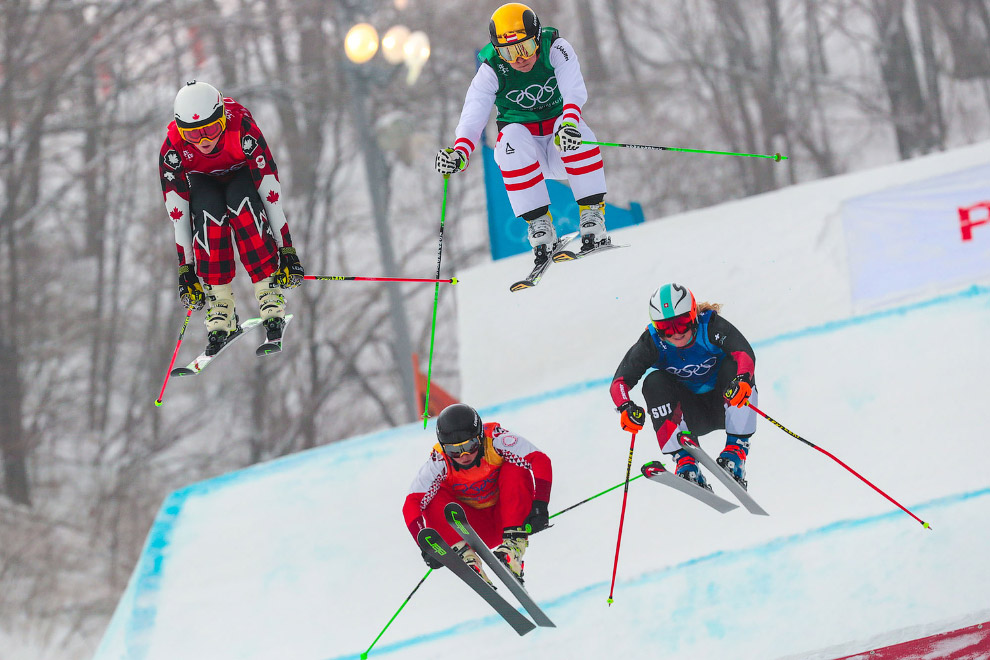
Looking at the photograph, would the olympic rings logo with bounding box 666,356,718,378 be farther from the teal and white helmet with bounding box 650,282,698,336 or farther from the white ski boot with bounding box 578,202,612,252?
the white ski boot with bounding box 578,202,612,252

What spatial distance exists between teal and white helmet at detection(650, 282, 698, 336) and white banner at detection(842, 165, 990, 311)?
3.56 m

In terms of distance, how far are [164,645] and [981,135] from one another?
673 inches

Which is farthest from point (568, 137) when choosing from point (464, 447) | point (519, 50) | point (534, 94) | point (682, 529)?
point (682, 529)

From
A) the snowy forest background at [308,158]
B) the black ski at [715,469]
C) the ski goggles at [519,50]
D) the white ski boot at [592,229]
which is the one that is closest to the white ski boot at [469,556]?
the black ski at [715,469]

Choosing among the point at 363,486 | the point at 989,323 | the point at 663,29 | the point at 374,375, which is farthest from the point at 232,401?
the point at 989,323

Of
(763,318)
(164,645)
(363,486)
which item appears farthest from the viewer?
(763,318)

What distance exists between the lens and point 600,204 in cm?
604

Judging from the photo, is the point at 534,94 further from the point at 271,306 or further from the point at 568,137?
the point at 271,306

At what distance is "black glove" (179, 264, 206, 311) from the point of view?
224 inches

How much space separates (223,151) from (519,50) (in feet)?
5.24

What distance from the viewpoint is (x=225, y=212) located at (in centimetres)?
561

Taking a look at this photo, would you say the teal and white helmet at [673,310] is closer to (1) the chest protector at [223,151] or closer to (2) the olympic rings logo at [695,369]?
(2) the olympic rings logo at [695,369]

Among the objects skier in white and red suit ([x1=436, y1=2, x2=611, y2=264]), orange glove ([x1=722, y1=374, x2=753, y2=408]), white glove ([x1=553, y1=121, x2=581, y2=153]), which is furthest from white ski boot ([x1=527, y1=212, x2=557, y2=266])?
orange glove ([x1=722, y1=374, x2=753, y2=408])

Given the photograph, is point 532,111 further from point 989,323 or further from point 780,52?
point 780,52
